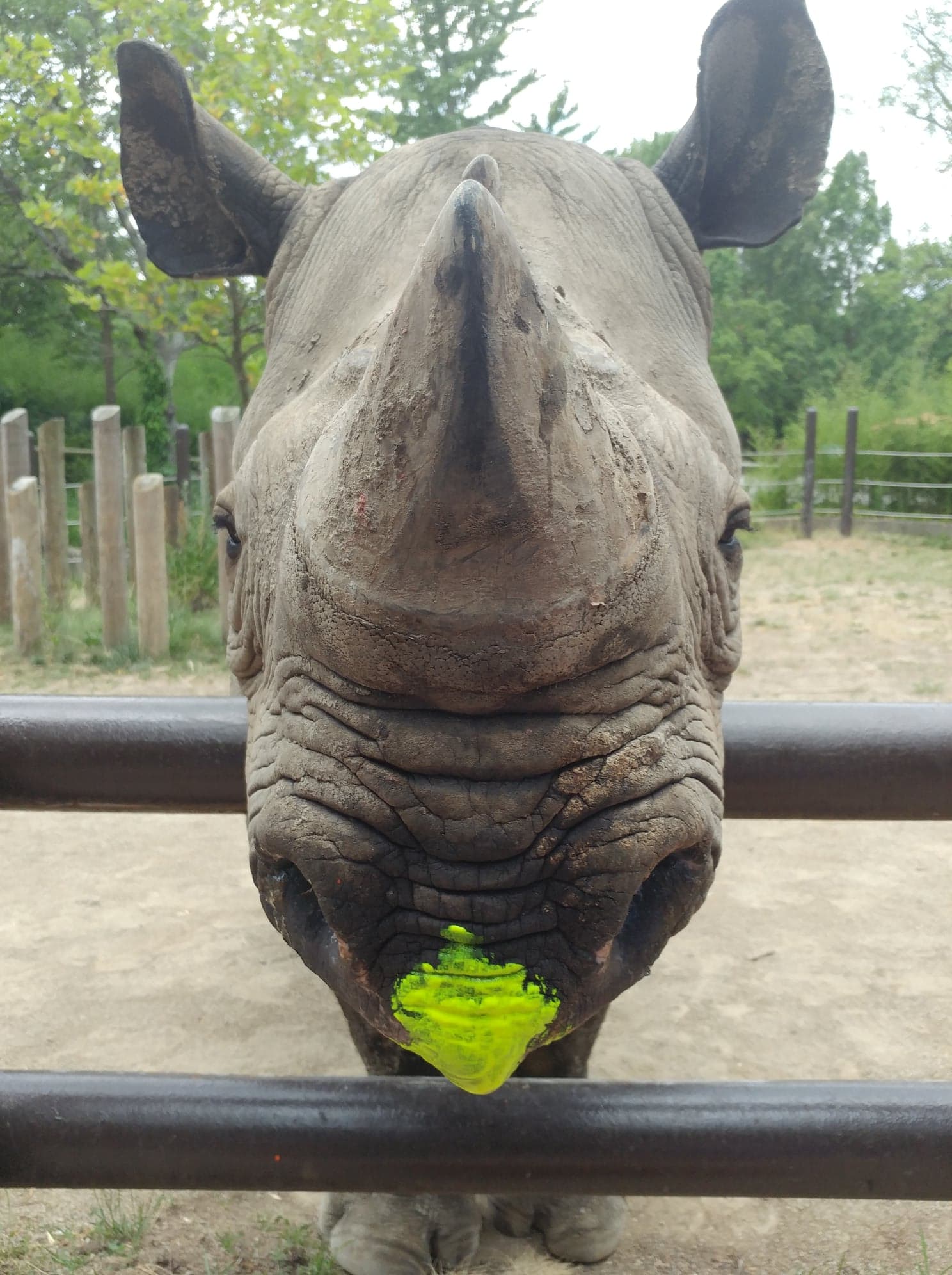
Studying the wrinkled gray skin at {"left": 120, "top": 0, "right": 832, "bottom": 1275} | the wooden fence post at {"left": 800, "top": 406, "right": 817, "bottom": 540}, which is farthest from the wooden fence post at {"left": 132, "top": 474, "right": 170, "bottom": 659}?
the wooden fence post at {"left": 800, "top": 406, "right": 817, "bottom": 540}

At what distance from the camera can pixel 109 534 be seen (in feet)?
30.0

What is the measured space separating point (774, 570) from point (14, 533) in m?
9.38

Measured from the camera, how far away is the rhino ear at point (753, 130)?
240 centimetres

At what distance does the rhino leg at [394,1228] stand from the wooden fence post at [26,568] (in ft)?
23.7

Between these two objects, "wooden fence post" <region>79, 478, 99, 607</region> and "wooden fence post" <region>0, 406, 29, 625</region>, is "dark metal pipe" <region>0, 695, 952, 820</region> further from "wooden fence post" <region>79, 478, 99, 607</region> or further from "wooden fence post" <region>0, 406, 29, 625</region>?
"wooden fence post" <region>79, 478, 99, 607</region>

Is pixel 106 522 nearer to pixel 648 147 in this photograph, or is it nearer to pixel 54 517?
pixel 54 517

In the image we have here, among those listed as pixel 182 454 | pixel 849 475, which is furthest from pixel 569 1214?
pixel 849 475

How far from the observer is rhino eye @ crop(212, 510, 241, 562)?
2.13m

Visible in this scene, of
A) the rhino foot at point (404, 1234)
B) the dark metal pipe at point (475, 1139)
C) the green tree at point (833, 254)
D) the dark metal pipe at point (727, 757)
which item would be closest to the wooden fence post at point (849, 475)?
the rhino foot at point (404, 1234)

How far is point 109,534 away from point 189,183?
6.70 meters

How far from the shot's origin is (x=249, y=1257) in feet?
8.69

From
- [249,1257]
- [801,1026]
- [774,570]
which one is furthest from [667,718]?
[774,570]

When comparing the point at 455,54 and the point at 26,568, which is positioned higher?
the point at 455,54

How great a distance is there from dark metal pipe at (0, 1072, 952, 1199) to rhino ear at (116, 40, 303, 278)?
190 centimetres
